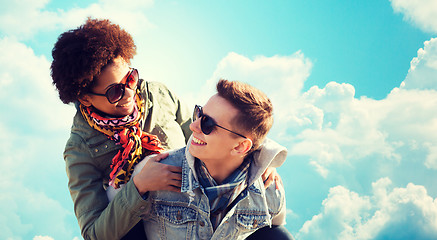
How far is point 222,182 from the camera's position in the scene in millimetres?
3066

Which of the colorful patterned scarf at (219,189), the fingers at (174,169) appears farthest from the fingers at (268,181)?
the fingers at (174,169)

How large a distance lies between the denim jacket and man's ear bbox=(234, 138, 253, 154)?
0.17 m

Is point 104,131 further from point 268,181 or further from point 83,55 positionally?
point 268,181

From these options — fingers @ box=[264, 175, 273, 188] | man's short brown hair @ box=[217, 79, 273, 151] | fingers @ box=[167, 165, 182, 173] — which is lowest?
fingers @ box=[167, 165, 182, 173]

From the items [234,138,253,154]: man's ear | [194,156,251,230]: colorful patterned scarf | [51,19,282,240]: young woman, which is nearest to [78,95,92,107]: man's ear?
[51,19,282,240]: young woman

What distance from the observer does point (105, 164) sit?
143 inches

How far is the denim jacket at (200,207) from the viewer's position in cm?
299

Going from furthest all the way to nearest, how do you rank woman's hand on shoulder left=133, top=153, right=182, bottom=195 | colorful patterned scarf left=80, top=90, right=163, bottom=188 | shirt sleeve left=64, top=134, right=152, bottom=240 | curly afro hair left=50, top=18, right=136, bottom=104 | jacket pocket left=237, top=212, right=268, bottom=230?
1. colorful patterned scarf left=80, top=90, right=163, bottom=188
2. curly afro hair left=50, top=18, right=136, bottom=104
3. jacket pocket left=237, top=212, right=268, bottom=230
4. shirt sleeve left=64, top=134, right=152, bottom=240
5. woman's hand on shoulder left=133, top=153, right=182, bottom=195

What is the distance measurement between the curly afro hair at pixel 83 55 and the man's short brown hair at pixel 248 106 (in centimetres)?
104

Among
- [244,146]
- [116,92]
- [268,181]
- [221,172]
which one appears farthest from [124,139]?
[268,181]

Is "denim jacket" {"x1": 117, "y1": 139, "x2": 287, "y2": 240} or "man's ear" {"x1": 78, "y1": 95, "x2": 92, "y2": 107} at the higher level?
"man's ear" {"x1": 78, "y1": 95, "x2": 92, "y2": 107}

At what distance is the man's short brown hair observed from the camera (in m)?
2.95

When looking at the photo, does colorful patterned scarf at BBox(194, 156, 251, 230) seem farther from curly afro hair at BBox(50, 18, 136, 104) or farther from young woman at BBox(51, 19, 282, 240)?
curly afro hair at BBox(50, 18, 136, 104)

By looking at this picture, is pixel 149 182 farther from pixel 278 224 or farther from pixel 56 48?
pixel 56 48
